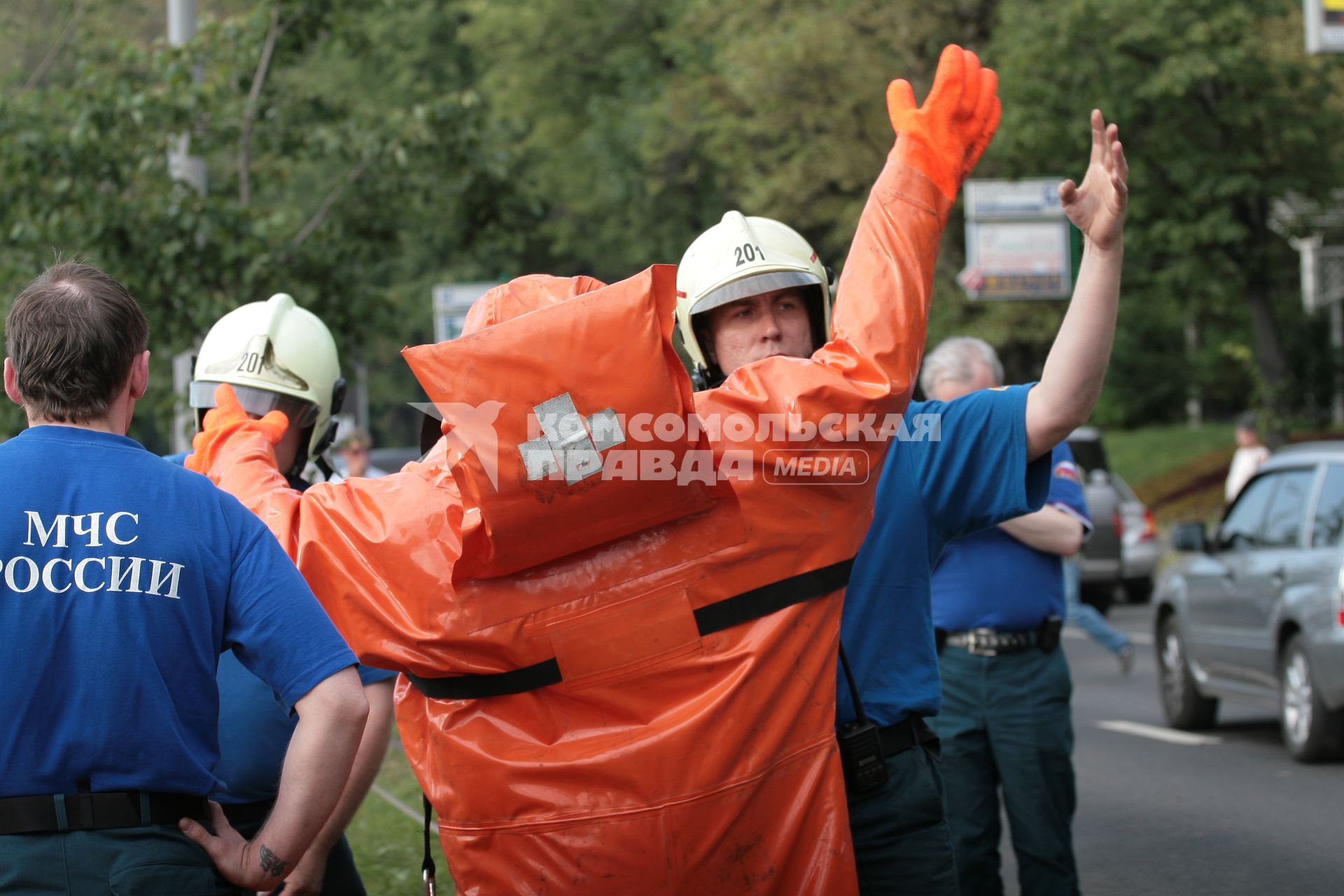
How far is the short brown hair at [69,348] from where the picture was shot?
2637 millimetres

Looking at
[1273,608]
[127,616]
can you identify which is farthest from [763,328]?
[1273,608]

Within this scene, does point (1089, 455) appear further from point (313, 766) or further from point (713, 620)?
point (313, 766)

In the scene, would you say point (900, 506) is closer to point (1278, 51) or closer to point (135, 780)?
point (135, 780)

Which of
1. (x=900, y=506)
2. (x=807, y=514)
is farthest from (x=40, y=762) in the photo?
(x=900, y=506)

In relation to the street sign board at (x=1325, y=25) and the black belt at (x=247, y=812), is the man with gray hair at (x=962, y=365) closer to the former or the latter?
the black belt at (x=247, y=812)

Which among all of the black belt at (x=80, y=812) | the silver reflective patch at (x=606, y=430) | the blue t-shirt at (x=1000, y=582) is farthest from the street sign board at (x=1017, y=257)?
the black belt at (x=80, y=812)

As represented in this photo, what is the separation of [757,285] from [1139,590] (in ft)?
57.0

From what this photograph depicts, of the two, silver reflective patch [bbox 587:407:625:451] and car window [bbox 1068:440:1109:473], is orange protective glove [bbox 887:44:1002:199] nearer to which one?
silver reflective patch [bbox 587:407:625:451]

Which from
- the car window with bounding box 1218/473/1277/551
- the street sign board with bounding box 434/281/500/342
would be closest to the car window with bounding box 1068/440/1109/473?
the street sign board with bounding box 434/281/500/342

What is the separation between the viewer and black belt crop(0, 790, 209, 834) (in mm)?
2473

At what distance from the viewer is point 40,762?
2488 mm

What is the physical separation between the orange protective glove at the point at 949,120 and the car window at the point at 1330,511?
258 inches

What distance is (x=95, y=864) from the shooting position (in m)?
2.47

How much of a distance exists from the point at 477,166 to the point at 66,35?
5.81m
